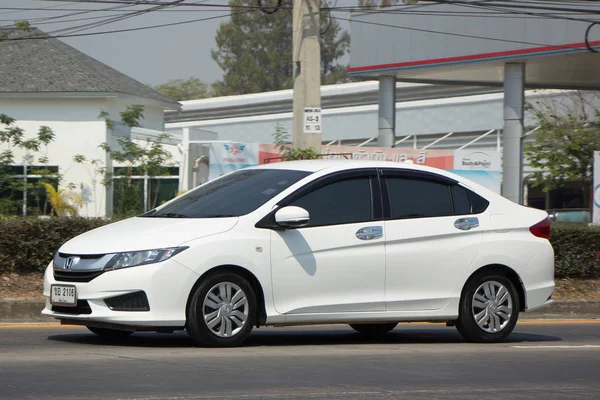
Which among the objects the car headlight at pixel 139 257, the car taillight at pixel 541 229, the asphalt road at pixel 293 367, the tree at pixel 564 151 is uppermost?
the tree at pixel 564 151

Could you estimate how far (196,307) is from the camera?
8.75 metres

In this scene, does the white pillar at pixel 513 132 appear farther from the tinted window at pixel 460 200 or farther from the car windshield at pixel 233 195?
the car windshield at pixel 233 195

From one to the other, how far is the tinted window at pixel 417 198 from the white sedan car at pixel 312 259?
1cm

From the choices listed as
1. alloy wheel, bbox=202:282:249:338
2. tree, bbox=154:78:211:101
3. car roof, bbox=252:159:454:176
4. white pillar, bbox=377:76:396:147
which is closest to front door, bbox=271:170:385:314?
car roof, bbox=252:159:454:176

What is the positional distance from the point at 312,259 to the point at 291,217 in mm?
480

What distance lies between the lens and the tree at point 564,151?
120 ft

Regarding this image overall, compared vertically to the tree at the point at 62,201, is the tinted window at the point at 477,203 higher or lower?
lower

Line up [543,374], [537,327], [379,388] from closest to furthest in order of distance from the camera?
1. [379,388]
2. [543,374]
3. [537,327]

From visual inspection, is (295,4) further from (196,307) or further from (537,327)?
(196,307)

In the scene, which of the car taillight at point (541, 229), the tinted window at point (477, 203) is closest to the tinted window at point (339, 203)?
the tinted window at point (477, 203)

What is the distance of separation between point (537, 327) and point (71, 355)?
6144 mm

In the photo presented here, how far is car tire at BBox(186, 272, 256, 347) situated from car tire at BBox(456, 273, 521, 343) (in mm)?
2236

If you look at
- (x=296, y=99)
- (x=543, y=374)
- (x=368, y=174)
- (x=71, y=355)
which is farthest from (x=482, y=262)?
(x=296, y=99)

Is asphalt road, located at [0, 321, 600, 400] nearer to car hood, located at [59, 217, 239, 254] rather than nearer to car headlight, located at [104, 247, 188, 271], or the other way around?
car headlight, located at [104, 247, 188, 271]
